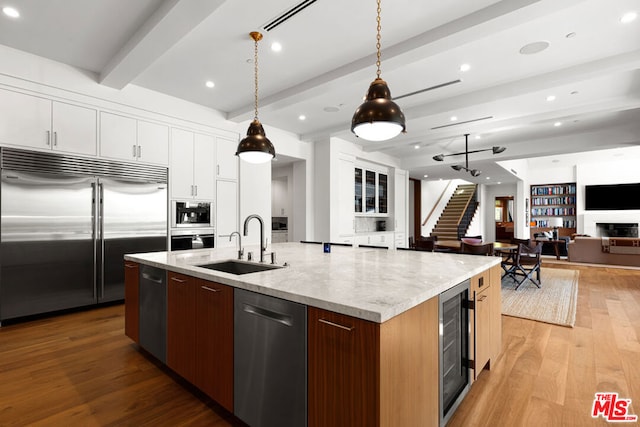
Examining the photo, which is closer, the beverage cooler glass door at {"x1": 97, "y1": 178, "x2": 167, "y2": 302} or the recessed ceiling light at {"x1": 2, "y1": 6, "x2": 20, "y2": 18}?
the recessed ceiling light at {"x1": 2, "y1": 6, "x2": 20, "y2": 18}

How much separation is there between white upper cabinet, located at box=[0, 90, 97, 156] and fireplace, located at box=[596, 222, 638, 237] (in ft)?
45.1

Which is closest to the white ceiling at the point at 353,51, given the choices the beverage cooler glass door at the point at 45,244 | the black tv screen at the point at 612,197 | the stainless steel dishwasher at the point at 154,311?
the beverage cooler glass door at the point at 45,244

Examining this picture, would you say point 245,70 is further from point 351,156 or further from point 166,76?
point 351,156

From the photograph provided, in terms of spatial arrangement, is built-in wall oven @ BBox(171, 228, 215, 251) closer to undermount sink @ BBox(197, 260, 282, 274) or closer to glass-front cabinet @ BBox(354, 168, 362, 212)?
undermount sink @ BBox(197, 260, 282, 274)

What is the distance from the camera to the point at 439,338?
1.56m

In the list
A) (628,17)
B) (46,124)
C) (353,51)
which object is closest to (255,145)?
(353,51)

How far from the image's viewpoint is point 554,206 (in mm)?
11789

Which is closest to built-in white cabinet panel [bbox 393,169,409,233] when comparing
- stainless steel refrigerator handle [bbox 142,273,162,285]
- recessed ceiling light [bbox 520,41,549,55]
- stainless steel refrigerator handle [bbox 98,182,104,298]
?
recessed ceiling light [bbox 520,41,549,55]

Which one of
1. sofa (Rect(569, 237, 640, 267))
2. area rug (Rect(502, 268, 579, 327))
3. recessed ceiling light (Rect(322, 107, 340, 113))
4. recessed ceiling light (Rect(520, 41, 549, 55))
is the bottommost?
area rug (Rect(502, 268, 579, 327))

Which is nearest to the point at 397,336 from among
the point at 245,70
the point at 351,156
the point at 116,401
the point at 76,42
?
the point at 116,401

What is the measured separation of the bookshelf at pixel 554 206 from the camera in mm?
11405

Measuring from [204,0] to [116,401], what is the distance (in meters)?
2.78

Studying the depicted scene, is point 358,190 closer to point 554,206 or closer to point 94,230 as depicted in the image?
point 94,230

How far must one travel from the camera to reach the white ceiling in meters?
2.58
